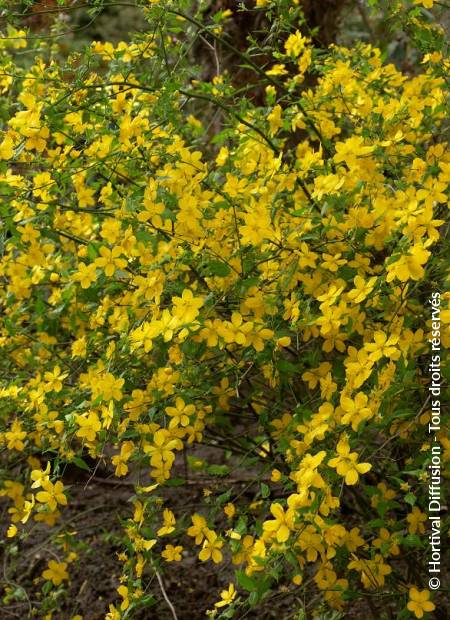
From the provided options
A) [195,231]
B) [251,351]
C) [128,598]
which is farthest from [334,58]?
[128,598]

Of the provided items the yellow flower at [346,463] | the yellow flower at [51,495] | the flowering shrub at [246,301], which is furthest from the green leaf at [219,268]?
the yellow flower at [51,495]

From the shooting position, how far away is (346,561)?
2.19 meters

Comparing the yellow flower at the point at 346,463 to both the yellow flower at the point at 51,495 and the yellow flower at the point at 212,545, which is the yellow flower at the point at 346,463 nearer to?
the yellow flower at the point at 212,545

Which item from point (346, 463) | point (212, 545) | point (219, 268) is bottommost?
point (212, 545)

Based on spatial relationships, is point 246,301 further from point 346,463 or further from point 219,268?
point 346,463

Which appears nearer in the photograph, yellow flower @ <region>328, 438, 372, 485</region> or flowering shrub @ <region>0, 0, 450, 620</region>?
yellow flower @ <region>328, 438, 372, 485</region>

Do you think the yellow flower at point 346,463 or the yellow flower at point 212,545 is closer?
the yellow flower at point 346,463

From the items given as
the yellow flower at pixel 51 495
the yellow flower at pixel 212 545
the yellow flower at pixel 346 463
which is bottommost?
the yellow flower at pixel 212 545

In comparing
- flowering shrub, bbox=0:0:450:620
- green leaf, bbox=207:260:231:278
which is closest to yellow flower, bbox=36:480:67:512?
flowering shrub, bbox=0:0:450:620

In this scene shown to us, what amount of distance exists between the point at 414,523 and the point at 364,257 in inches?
26.5

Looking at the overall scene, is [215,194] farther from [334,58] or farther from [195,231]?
[334,58]

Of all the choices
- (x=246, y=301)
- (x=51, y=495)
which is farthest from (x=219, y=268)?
(x=51, y=495)

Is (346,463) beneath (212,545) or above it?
above

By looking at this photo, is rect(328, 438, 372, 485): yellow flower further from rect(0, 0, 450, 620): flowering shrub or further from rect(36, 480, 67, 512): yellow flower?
rect(36, 480, 67, 512): yellow flower
